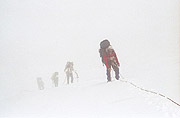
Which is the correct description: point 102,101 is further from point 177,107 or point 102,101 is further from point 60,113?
point 177,107

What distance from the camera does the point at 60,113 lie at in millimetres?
5438

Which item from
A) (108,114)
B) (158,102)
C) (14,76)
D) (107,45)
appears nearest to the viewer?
(108,114)

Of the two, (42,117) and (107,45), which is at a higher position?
(107,45)

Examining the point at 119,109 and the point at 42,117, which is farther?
the point at 42,117

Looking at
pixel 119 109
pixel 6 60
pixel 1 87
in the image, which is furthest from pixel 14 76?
pixel 119 109

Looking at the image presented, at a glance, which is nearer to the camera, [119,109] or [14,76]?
[119,109]

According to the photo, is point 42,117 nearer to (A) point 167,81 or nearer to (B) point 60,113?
(B) point 60,113

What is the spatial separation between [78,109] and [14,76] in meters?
55.7

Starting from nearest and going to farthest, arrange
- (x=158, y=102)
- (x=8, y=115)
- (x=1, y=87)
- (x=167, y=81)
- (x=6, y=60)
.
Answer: (x=158, y=102) < (x=8, y=115) < (x=167, y=81) < (x=1, y=87) < (x=6, y=60)

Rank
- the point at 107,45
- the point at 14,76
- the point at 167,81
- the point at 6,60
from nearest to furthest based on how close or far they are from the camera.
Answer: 1. the point at 167,81
2. the point at 107,45
3. the point at 14,76
4. the point at 6,60

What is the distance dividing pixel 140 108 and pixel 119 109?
42cm

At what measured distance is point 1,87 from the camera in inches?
1889

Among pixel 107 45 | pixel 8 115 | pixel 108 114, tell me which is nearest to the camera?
pixel 108 114

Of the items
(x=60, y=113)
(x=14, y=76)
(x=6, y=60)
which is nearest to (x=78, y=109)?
(x=60, y=113)
